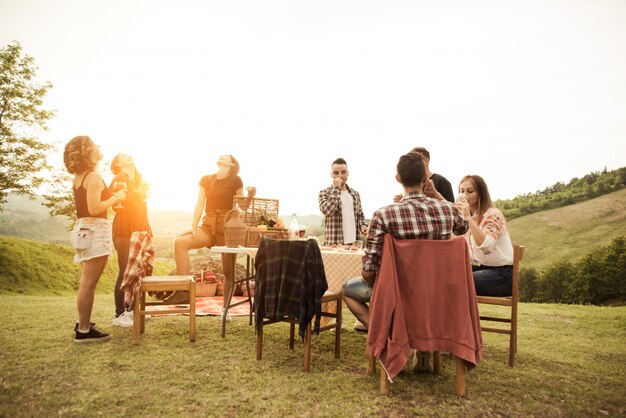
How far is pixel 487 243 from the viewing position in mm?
3105

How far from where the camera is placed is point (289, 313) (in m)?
3.06

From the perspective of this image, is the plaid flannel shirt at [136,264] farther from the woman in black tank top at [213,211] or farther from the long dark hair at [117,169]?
the long dark hair at [117,169]

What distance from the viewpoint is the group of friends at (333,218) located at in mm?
2533

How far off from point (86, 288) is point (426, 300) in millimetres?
3056

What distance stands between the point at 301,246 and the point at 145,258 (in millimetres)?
1818

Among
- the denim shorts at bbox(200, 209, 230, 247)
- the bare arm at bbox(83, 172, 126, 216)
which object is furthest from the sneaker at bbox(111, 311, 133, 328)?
the bare arm at bbox(83, 172, 126, 216)

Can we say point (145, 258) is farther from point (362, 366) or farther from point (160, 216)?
point (160, 216)

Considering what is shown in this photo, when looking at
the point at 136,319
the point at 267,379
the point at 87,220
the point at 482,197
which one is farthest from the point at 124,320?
the point at 482,197

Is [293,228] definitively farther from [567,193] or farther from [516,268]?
[567,193]

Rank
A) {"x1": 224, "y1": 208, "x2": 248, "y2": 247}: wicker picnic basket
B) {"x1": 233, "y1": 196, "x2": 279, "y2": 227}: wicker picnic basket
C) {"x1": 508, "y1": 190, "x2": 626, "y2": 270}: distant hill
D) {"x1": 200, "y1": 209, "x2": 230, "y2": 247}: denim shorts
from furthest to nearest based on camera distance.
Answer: {"x1": 508, "y1": 190, "x2": 626, "y2": 270}: distant hill
{"x1": 200, "y1": 209, "x2": 230, "y2": 247}: denim shorts
{"x1": 233, "y1": 196, "x2": 279, "y2": 227}: wicker picnic basket
{"x1": 224, "y1": 208, "x2": 248, "y2": 247}: wicker picnic basket

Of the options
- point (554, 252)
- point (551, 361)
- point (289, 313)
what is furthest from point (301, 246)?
point (554, 252)

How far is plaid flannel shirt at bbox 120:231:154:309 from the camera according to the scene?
371 cm

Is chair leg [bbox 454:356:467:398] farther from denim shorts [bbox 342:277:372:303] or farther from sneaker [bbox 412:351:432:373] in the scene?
denim shorts [bbox 342:277:372:303]

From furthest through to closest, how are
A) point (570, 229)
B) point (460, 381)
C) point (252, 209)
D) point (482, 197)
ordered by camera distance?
point (570, 229)
point (252, 209)
point (482, 197)
point (460, 381)
